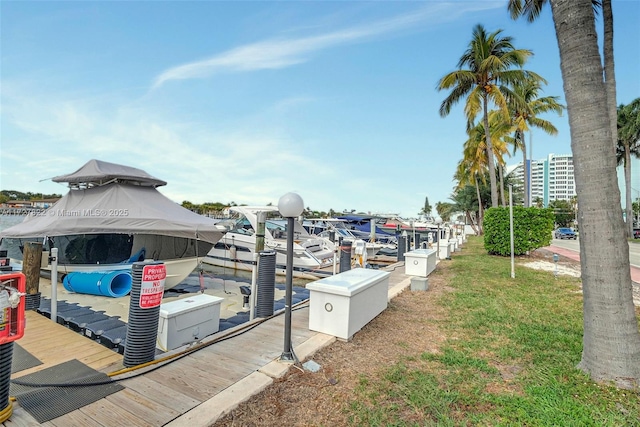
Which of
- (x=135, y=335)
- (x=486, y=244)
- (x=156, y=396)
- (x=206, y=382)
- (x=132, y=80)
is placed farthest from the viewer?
(x=486, y=244)

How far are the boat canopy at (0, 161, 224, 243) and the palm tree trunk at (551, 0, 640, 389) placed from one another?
25.4ft

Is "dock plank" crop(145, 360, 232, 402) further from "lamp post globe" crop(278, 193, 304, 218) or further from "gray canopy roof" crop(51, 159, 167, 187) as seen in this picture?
"gray canopy roof" crop(51, 159, 167, 187)

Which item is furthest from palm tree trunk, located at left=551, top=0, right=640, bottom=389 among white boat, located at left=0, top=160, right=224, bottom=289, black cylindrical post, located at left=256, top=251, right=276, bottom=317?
white boat, located at left=0, top=160, right=224, bottom=289

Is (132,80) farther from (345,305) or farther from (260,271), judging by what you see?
(345,305)

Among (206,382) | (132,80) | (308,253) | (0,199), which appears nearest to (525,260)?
(308,253)

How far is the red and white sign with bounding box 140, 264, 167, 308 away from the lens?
11.7 ft

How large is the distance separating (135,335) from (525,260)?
15230 millimetres

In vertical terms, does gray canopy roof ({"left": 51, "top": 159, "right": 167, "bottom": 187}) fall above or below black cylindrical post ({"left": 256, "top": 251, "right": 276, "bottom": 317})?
above

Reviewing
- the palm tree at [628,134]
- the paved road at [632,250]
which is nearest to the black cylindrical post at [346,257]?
the paved road at [632,250]

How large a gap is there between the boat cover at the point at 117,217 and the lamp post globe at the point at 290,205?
5313 millimetres

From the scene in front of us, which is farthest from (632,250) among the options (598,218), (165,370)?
(165,370)

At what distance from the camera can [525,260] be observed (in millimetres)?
14047

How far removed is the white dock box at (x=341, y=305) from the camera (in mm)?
4449

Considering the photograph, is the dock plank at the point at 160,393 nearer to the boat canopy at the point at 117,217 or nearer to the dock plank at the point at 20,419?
the dock plank at the point at 20,419
